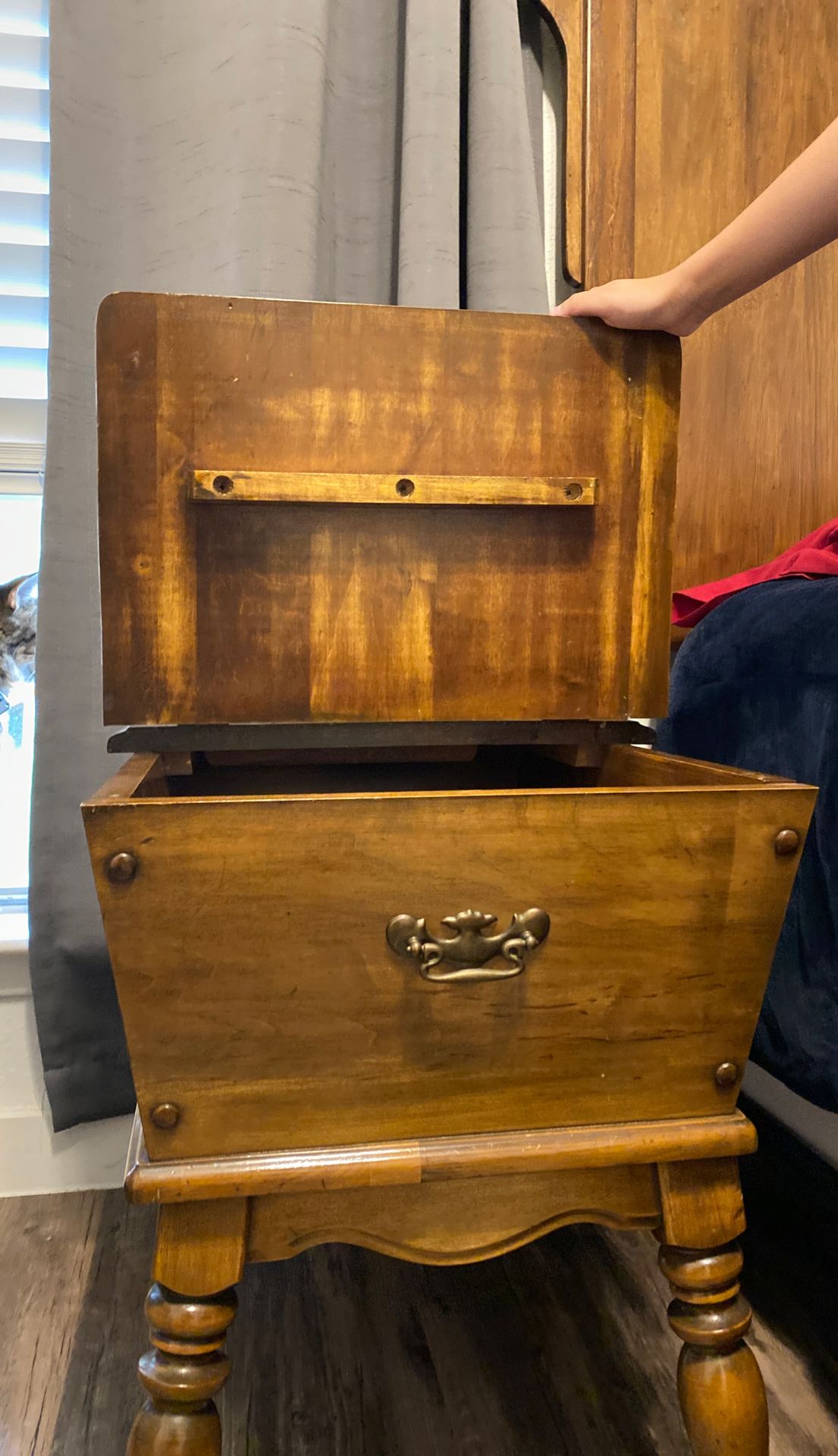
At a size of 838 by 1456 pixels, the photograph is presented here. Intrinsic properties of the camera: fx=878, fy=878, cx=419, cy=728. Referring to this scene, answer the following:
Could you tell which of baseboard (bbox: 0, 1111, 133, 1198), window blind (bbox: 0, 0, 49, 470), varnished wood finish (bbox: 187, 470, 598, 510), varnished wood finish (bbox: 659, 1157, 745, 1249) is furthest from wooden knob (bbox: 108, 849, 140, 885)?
window blind (bbox: 0, 0, 49, 470)

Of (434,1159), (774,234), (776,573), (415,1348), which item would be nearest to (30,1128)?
(415,1348)

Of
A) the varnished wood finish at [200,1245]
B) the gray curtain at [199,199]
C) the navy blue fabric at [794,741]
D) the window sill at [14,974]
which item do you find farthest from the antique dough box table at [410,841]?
the window sill at [14,974]

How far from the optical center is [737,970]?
54 cm

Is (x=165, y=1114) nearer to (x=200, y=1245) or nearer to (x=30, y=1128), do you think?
(x=200, y=1245)

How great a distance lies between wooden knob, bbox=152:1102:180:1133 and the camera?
500 millimetres

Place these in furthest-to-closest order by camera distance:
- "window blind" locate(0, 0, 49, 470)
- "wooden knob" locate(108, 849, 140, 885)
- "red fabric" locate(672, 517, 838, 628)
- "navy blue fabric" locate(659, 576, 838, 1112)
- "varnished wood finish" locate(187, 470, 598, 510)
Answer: "window blind" locate(0, 0, 49, 470) < "red fabric" locate(672, 517, 838, 628) < "navy blue fabric" locate(659, 576, 838, 1112) < "varnished wood finish" locate(187, 470, 598, 510) < "wooden knob" locate(108, 849, 140, 885)

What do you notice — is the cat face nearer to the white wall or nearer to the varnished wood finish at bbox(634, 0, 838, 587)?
the white wall

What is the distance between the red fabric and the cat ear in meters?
0.80

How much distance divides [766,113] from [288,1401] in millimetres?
1558

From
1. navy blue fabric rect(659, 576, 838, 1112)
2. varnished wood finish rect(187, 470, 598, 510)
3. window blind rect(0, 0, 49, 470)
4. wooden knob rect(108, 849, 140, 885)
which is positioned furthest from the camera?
window blind rect(0, 0, 49, 470)

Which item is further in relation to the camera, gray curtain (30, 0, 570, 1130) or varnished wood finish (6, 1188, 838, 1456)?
gray curtain (30, 0, 570, 1130)

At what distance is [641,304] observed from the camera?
61 centimetres

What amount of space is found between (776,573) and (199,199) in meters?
0.76

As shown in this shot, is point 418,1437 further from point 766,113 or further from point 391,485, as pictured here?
point 766,113
